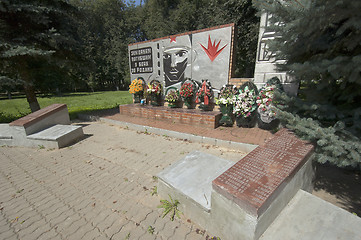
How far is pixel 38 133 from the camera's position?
4.58 metres

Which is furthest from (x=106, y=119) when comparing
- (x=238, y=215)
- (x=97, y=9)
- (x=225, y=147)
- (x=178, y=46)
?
(x=97, y=9)

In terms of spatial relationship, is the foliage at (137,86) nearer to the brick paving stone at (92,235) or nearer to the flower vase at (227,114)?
the flower vase at (227,114)

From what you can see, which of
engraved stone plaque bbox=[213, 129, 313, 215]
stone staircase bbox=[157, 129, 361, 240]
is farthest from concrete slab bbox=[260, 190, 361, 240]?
engraved stone plaque bbox=[213, 129, 313, 215]

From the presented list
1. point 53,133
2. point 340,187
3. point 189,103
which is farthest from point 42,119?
point 340,187

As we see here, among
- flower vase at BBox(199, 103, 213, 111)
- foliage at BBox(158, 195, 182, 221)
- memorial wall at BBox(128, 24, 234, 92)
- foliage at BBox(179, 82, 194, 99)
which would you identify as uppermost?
memorial wall at BBox(128, 24, 234, 92)

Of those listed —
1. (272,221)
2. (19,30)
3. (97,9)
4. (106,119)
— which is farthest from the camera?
(97,9)

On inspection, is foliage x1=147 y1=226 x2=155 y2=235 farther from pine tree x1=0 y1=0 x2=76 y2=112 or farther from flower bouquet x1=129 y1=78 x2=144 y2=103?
pine tree x1=0 y1=0 x2=76 y2=112

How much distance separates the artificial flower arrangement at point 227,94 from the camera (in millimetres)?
4748

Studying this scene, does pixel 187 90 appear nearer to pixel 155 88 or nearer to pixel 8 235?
pixel 155 88

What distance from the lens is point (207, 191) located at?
6.61ft

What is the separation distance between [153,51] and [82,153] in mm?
4864

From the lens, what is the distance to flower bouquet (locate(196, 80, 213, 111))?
5379 millimetres

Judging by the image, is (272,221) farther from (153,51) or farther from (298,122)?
(153,51)

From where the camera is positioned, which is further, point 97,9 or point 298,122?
point 97,9
